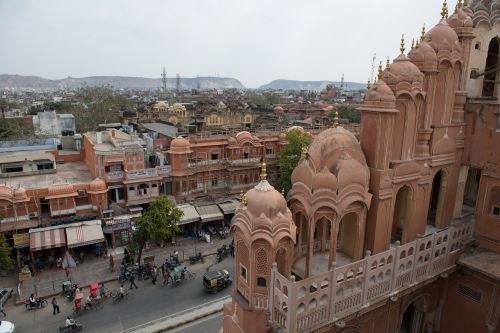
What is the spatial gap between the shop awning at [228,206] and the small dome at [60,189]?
13.4 metres

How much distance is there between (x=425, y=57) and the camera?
14.2 metres

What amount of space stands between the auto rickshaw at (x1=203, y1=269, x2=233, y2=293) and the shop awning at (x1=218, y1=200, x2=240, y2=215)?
31.8 feet

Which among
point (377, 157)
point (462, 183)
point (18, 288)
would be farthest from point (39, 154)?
point (462, 183)

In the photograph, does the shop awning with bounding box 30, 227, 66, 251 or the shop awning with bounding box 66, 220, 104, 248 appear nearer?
the shop awning with bounding box 30, 227, 66, 251

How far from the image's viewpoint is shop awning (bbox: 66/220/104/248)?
27.1m

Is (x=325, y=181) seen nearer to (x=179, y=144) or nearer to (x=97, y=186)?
(x=97, y=186)

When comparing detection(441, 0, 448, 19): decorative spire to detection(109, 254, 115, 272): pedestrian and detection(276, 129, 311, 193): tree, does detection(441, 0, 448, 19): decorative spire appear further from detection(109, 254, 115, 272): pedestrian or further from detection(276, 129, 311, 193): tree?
detection(109, 254, 115, 272): pedestrian

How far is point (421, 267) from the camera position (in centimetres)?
1403

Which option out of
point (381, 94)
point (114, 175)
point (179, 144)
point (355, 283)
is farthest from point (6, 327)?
point (381, 94)

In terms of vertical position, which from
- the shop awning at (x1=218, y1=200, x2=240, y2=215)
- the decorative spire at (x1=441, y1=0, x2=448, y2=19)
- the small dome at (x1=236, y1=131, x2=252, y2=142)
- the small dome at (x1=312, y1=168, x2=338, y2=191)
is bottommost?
the shop awning at (x1=218, y1=200, x2=240, y2=215)

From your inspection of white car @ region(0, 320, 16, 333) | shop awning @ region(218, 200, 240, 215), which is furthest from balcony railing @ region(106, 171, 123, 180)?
white car @ region(0, 320, 16, 333)

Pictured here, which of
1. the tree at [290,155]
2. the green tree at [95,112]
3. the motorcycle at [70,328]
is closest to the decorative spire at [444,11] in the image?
the tree at [290,155]

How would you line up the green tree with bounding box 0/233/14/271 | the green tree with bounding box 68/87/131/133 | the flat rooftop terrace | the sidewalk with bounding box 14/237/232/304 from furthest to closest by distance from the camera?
the green tree with bounding box 68/87/131/133, the flat rooftop terrace, the sidewalk with bounding box 14/237/232/304, the green tree with bounding box 0/233/14/271

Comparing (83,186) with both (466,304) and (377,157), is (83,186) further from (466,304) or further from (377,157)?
(466,304)
